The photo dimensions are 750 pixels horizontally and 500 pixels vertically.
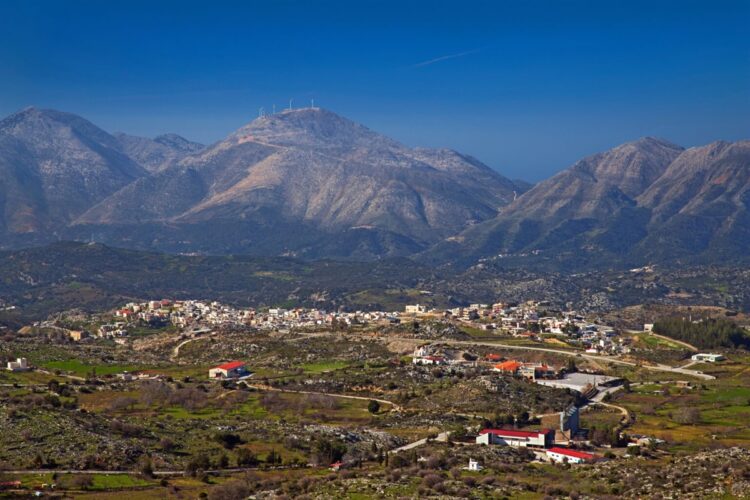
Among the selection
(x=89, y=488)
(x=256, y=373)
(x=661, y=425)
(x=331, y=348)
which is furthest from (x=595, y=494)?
(x=331, y=348)

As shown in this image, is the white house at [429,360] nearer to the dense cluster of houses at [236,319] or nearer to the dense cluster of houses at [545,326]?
the dense cluster of houses at [545,326]

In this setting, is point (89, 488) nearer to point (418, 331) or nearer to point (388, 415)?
point (388, 415)

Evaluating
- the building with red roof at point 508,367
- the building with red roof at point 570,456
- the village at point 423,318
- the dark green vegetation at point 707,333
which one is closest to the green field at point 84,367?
the village at point 423,318

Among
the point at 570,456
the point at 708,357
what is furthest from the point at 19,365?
the point at 708,357

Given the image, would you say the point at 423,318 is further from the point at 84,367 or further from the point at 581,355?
the point at 84,367

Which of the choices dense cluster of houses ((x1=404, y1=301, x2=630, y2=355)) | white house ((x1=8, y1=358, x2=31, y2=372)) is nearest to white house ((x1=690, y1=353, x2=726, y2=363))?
dense cluster of houses ((x1=404, y1=301, x2=630, y2=355))

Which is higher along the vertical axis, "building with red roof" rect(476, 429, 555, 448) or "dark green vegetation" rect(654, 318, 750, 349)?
"dark green vegetation" rect(654, 318, 750, 349)

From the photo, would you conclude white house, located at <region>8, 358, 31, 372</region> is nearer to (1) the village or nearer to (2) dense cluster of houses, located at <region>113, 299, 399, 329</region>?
(1) the village
